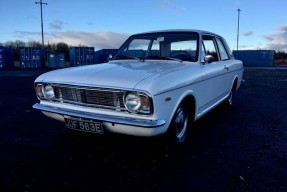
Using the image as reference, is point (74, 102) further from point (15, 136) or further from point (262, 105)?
point (262, 105)

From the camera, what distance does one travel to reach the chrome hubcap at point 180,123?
343cm

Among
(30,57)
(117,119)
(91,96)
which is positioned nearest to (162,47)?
(91,96)

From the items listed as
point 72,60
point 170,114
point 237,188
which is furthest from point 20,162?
point 72,60

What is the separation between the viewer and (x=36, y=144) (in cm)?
373

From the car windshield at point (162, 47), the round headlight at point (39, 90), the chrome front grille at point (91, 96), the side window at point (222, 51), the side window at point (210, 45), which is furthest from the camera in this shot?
the side window at point (222, 51)

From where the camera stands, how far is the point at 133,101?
286 centimetres

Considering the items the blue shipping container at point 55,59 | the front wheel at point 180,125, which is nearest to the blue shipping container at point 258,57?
the blue shipping container at point 55,59

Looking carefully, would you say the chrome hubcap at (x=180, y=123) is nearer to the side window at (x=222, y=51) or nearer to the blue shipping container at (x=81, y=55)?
the side window at (x=222, y=51)

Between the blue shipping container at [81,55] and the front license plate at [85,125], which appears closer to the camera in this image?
the front license plate at [85,125]

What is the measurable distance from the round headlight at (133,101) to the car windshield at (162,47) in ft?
4.61

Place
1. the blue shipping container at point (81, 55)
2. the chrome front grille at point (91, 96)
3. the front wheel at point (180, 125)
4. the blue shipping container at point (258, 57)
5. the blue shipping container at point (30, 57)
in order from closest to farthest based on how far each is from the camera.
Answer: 1. the chrome front grille at point (91, 96)
2. the front wheel at point (180, 125)
3. the blue shipping container at point (30, 57)
4. the blue shipping container at point (81, 55)
5. the blue shipping container at point (258, 57)

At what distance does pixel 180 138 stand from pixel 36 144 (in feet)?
6.90

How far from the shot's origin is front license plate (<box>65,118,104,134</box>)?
302cm

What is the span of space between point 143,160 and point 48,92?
1588mm
